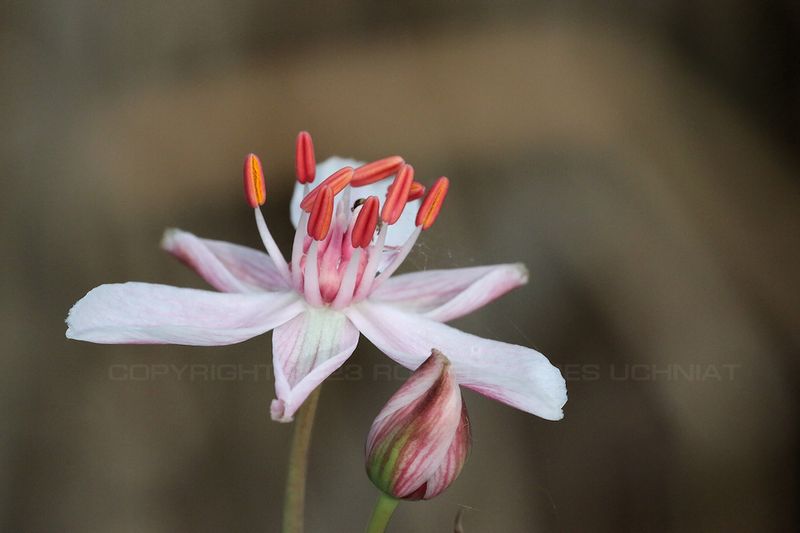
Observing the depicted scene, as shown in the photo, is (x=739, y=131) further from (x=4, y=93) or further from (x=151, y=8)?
(x=4, y=93)

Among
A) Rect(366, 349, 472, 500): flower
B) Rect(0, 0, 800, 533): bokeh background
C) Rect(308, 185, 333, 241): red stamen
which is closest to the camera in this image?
Rect(366, 349, 472, 500): flower

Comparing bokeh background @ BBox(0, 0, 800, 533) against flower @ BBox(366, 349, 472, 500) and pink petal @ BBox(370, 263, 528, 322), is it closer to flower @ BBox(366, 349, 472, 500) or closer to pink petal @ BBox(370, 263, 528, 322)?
pink petal @ BBox(370, 263, 528, 322)

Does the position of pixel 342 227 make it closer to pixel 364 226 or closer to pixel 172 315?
pixel 364 226

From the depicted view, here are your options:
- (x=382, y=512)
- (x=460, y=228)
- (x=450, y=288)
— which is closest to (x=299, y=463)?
(x=382, y=512)

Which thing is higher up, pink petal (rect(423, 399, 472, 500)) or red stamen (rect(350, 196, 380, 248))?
red stamen (rect(350, 196, 380, 248))

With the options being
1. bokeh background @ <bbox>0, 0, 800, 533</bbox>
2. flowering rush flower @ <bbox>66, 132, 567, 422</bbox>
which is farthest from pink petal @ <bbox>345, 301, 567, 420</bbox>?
bokeh background @ <bbox>0, 0, 800, 533</bbox>

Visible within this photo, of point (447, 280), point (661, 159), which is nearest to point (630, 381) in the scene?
point (661, 159)
